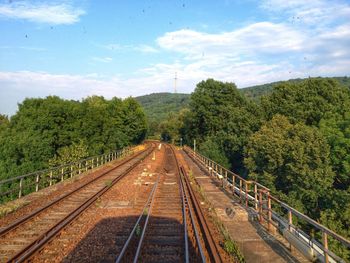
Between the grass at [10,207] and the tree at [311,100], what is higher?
the tree at [311,100]

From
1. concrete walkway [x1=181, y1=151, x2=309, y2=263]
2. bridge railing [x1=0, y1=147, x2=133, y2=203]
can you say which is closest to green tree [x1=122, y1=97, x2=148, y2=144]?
bridge railing [x1=0, y1=147, x2=133, y2=203]

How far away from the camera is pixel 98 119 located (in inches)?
2232

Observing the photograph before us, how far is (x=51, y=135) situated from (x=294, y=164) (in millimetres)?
32044

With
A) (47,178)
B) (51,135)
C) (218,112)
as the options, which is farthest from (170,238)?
(218,112)

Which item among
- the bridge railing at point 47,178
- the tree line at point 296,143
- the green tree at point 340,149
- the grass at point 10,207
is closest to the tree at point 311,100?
the tree line at point 296,143

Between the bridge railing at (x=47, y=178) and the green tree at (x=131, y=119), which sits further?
the green tree at (x=131, y=119)

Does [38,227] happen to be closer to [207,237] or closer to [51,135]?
[207,237]

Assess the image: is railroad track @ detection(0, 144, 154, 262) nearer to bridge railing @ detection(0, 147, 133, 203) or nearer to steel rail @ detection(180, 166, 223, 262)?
bridge railing @ detection(0, 147, 133, 203)

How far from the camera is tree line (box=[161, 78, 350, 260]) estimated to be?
3712cm

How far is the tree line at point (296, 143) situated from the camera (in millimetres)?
37125

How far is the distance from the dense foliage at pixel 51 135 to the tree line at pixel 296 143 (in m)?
20.0

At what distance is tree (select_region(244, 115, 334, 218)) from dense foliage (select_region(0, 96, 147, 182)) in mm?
23569

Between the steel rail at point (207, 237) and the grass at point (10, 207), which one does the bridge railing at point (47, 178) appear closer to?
the grass at point (10, 207)

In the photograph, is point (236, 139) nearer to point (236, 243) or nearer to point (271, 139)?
point (271, 139)
